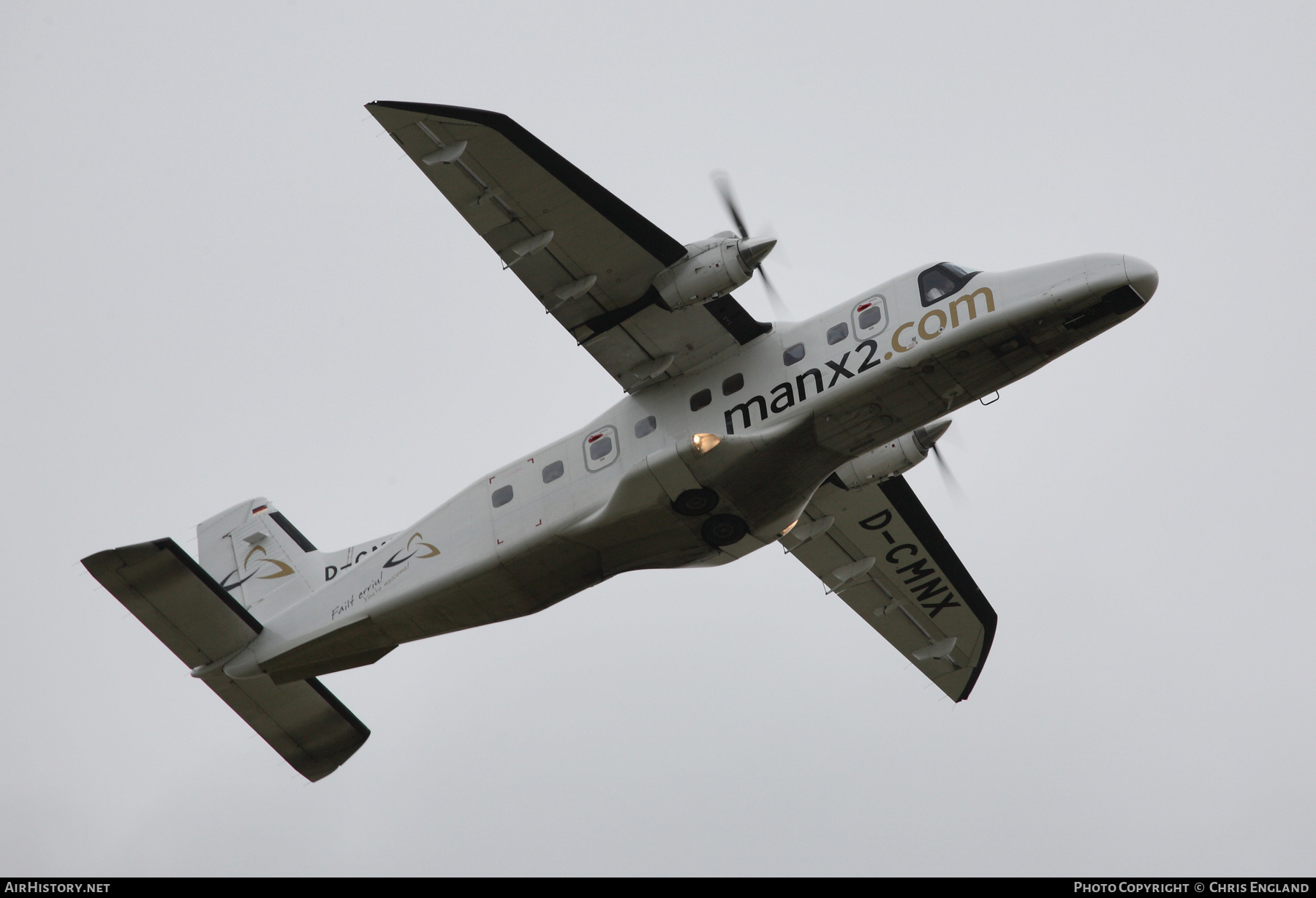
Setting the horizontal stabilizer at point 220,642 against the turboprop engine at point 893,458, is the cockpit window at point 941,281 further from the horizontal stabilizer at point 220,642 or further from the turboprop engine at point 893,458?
the horizontal stabilizer at point 220,642

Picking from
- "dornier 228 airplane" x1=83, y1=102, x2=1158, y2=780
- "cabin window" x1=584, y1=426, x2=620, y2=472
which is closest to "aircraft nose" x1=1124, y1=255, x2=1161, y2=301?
"dornier 228 airplane" x1=83, y1=102, x2=1158, y2=780

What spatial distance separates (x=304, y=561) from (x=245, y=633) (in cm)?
228

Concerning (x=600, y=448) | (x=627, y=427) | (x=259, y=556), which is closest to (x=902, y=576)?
(x=627, y=427)

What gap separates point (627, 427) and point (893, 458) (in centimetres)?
392

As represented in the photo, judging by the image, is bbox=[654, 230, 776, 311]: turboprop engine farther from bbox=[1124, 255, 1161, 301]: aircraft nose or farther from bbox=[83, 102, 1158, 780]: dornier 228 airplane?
bbox=[1124, 255, 1161, 301]: aircraft nose

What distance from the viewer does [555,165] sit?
1644cm

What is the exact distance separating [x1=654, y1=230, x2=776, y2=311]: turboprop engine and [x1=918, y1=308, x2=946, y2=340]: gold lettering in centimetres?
207

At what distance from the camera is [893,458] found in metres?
19.5

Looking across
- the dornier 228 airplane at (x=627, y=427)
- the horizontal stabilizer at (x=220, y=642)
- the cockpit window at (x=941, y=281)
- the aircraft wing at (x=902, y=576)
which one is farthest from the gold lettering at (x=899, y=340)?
the horizontal stabilizer at (x=220, y=642)

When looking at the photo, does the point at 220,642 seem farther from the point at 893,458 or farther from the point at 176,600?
the point at 893,458

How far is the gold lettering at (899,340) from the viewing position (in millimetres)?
16828

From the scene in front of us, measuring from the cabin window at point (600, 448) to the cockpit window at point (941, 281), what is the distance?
4.45 m

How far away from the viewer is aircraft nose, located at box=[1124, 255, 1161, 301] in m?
16.2
